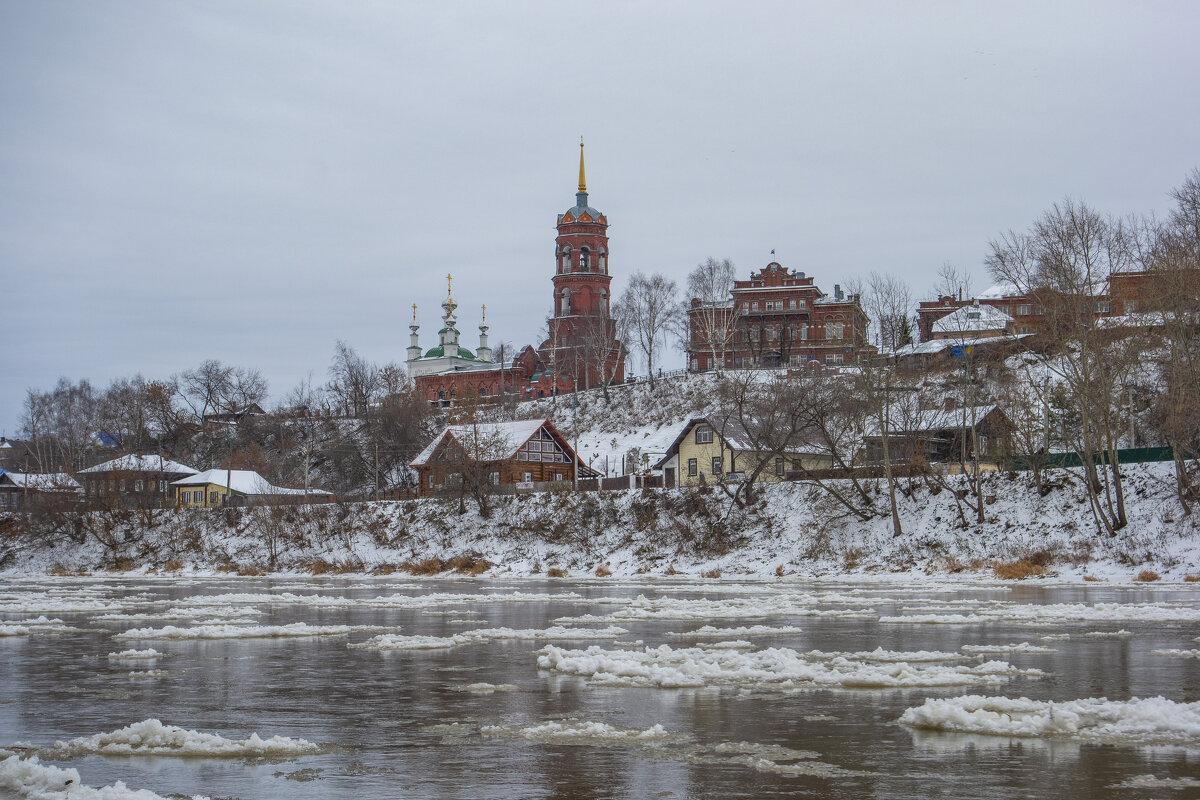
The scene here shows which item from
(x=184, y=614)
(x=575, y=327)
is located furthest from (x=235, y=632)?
(x=575, y=327)

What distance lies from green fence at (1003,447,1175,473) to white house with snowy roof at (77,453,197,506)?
5618 centimetres

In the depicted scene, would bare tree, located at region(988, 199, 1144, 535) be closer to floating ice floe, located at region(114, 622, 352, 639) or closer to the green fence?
the green fence

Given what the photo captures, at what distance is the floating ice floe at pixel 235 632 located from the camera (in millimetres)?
18906

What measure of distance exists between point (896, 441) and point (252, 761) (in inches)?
2189

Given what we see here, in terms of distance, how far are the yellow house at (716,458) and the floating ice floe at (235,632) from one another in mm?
44075

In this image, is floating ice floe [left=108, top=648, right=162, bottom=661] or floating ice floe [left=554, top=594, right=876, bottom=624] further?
floating ice floe [left=554, top=594, right=876, bottom=624]

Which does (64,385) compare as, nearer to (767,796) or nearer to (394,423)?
(394,423)

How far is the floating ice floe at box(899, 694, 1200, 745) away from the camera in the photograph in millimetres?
8734

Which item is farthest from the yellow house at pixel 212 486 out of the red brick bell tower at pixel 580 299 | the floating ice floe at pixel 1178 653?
the floating ice floe at pixel 1178 653

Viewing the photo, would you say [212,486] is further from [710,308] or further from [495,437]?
[710,308]

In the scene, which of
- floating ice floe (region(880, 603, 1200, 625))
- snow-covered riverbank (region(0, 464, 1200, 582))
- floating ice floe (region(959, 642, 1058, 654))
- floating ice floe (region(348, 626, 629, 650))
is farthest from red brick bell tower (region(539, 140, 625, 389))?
floating ice floe (region(959, 642, 1058, 654))

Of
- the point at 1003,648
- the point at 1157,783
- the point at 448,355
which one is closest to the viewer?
the point at 1157,783

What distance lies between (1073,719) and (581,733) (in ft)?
13.8

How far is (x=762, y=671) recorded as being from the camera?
12.9m
